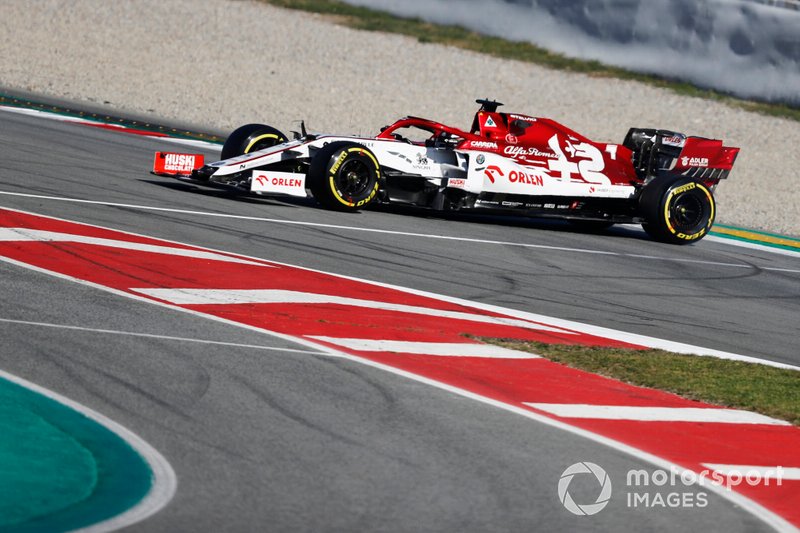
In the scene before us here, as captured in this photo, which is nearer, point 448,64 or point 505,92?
point 505,92

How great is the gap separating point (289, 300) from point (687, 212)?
764 cm

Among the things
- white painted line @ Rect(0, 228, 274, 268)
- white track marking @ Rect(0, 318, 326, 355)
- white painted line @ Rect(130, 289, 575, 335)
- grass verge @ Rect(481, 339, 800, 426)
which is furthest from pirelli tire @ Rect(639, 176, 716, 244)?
white track marking @ Rect(0, 318, 326, 355)

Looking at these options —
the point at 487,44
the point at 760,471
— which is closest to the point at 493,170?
the point at 760,471

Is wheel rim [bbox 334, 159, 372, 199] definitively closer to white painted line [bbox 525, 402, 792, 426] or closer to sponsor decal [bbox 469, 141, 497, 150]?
sponsor decal [bbox 469, 141, 497, 150]

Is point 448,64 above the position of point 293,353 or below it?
above

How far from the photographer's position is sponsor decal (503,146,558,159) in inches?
564

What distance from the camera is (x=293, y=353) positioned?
748 cm

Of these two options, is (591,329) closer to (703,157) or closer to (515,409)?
(515,409)

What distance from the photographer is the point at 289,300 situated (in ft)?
29.5

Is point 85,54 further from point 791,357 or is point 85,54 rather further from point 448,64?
point 791,357

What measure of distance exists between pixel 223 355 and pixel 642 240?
9.23 metres

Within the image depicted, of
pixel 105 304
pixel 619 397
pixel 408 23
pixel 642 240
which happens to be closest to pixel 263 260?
pixel 105 304

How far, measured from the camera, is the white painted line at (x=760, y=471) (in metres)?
6.34

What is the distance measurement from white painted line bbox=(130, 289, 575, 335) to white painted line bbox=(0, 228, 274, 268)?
1.08 metres
